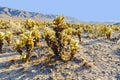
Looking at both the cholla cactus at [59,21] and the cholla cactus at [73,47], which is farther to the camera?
the cholla cactus at [59,21]

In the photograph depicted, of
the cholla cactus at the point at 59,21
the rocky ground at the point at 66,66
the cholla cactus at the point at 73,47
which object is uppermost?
the cholla cactus at the point at 59,21

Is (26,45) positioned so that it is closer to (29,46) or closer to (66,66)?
(29,46)

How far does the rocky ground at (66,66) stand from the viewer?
17.0 metres

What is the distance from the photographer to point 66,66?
1777cm

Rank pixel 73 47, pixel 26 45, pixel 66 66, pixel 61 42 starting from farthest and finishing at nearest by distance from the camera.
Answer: pixel 61 42 < pixel 26 45 < pixel 73 47 < pixel 66 66

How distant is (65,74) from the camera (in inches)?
674

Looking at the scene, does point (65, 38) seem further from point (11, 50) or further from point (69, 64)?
point (11, 50)

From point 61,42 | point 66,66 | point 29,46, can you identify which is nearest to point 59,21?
point 61,42

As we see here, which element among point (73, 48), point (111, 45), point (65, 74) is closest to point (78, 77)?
point (65, 74)

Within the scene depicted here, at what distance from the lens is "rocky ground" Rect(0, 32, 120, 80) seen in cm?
1703

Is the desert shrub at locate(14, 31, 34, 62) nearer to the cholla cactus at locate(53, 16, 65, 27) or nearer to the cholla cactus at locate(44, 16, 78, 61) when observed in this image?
the cholla cactus at locate(44, 16, 78, 61)

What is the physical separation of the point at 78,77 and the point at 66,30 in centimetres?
530

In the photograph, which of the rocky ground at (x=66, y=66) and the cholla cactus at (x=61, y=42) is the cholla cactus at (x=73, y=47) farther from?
the rocky ground at (x=66, y=66)

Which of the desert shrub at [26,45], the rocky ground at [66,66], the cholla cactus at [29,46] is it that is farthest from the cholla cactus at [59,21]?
the cholla cactus at [29,46]
